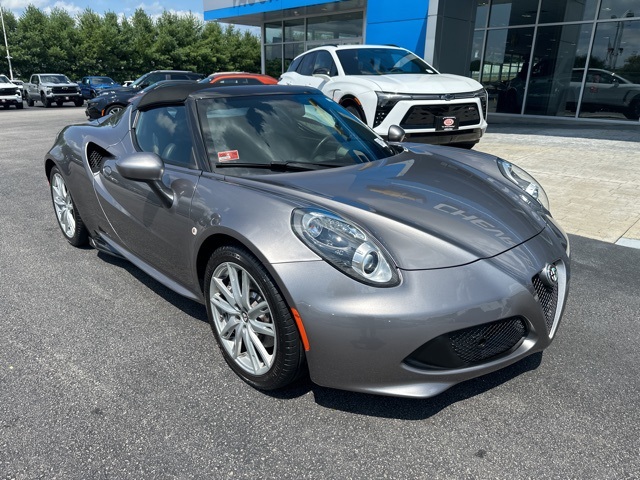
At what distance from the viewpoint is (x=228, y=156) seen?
2.78m

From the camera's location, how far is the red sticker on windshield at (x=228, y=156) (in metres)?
2.76

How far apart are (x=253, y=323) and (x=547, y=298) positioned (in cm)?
136

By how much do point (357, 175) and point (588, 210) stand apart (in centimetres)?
401

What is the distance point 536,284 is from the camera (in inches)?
86.3

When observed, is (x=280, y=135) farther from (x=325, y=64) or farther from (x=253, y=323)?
(x=325, y=64)

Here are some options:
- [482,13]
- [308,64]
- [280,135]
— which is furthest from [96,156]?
[482,13]

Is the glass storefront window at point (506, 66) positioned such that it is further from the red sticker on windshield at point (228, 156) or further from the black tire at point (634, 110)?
the red sticker on windshield at point (228, 156)

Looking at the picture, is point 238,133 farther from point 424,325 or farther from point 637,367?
point 637,367

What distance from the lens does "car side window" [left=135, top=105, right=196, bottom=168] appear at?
2916 millimetres

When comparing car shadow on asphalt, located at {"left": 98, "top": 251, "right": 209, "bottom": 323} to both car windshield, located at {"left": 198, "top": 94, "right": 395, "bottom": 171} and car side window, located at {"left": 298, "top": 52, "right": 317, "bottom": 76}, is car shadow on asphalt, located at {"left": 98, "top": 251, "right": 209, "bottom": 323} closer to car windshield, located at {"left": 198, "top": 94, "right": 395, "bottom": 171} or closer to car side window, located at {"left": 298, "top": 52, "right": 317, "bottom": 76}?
car windshield, located at {"left": 198, "top": 94, "right": 395, "bottom": 171}

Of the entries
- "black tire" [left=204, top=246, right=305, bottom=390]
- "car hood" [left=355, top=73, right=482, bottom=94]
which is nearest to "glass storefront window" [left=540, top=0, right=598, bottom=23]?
"car hood" [left=355, top=73, right=482, bottom=94]

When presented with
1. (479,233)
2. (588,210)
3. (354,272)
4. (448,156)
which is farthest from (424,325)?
(588,210)

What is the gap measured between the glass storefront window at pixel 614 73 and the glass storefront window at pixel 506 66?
1.82m

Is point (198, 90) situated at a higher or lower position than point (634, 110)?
higher
